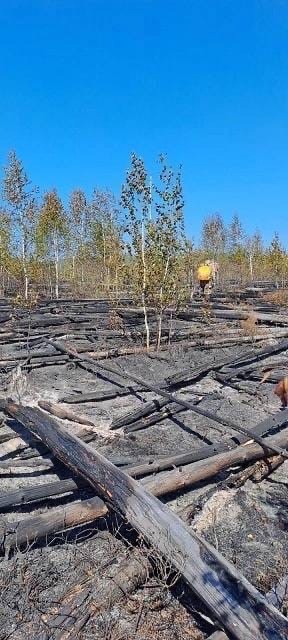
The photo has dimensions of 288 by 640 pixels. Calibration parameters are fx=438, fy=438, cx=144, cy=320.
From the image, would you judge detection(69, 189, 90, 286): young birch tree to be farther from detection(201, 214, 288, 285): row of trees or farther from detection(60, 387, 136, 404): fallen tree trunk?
detection(60, 387, 136, 404): fallen tree trunk

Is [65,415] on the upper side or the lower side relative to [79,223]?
lower

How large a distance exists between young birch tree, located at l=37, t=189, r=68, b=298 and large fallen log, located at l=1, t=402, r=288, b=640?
25146 millimetres

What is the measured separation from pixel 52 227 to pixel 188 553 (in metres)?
28.8

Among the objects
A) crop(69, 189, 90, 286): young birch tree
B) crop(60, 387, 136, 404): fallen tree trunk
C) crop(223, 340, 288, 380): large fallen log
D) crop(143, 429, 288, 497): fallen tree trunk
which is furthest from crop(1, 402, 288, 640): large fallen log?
crop(69, 189, 90, 286): young birch tree

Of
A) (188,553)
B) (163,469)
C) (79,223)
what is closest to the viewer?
(188,553)

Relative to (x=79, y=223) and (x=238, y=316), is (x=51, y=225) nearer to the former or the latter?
(x=79, y=223)

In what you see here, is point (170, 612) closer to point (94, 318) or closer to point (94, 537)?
point (94, 537)

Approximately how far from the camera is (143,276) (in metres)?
11.6

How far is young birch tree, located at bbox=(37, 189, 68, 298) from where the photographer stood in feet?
96.3

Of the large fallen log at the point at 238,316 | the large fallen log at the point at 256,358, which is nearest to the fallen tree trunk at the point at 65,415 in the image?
the large fallen log at the point at 256,358

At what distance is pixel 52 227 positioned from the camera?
30.1m

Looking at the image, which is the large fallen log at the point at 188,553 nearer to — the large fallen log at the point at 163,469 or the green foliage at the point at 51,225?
the large fallen log at the point at 163,469

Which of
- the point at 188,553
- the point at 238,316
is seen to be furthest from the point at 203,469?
the point at 238,316

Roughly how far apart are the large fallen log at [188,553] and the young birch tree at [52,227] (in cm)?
2515
